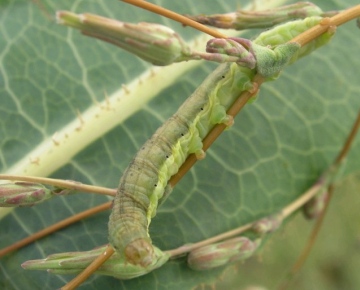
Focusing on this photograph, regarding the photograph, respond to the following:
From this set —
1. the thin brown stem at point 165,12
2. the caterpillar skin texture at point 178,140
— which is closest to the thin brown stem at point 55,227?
the caterpillar skin texture at point 178,140

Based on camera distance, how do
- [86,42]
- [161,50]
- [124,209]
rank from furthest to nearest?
1. [86,42]
2. [124,209]
3. [161,50]

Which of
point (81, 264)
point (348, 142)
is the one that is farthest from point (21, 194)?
point (348, 142)

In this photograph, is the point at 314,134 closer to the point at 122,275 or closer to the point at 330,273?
the point at 122,275

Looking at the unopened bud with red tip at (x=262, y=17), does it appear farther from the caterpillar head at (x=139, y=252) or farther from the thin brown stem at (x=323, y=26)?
the caterpillar head at (x=139, y=252)

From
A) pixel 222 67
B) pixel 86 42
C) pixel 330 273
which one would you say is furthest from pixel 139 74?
pixel 330 273

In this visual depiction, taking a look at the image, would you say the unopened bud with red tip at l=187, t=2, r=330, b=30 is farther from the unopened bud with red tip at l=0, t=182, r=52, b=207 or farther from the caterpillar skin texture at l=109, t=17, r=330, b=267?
the unopened bud with red tip at l=0, t=182, r=52, b=207

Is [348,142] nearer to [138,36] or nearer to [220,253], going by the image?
[220,253]
